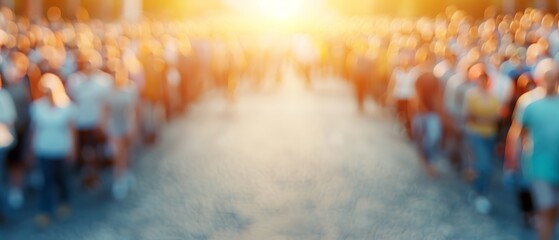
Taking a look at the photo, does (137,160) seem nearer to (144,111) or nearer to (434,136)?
(144,111)

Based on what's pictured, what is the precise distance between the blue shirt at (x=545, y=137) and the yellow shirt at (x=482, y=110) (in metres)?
2.54

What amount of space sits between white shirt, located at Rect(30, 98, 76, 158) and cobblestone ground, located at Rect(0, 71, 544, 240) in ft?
2.38

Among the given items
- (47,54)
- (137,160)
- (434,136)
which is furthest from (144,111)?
(434,136)

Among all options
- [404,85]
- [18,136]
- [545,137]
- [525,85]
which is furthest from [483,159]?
[404,85]

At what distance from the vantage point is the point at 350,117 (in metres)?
19.2

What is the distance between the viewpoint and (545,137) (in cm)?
709

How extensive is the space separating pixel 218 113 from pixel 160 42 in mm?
2287

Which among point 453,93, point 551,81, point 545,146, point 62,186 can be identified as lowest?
point 62,186

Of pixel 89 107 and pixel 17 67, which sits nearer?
Answer: pixel 89 107

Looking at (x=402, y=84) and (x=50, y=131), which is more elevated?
(x=50, y=131)

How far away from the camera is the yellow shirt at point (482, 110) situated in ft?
31.8

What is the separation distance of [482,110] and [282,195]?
96.6 inches

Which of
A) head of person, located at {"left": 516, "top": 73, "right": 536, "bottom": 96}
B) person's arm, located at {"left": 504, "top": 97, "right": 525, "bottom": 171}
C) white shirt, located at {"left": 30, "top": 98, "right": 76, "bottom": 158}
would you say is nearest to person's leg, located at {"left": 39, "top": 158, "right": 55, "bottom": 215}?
white shirt, located at {"left": 30, "top": 98, "right": 76, "bottom": 158}

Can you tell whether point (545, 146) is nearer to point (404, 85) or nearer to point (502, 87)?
point (502, 87)
